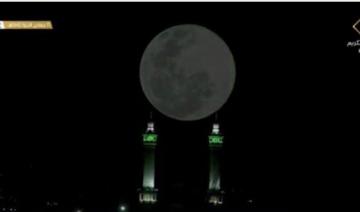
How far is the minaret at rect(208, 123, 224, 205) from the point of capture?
405 ft

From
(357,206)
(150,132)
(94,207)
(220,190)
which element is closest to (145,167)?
(150,132)

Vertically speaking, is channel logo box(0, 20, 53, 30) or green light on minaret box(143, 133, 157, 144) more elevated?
green light on minaret box(143, 133, 157, 144)

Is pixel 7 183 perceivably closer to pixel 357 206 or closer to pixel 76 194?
pixel 76 194

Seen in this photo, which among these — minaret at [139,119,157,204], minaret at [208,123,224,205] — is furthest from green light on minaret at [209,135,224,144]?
minaret at [139,119,157,204]

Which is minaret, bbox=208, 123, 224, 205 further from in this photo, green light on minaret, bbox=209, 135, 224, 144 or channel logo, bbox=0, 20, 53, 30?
channel logo, bbox=0, 20, 53, 30

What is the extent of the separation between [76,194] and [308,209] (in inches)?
1542

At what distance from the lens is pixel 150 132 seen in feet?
417

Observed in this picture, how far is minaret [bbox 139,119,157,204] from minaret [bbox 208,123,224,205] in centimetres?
1206

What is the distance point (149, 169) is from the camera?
123312 millimetres

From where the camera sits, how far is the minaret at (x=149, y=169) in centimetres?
12275

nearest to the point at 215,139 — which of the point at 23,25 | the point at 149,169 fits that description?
the point at 149,169

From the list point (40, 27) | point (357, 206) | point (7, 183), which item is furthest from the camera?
point (7, 183)

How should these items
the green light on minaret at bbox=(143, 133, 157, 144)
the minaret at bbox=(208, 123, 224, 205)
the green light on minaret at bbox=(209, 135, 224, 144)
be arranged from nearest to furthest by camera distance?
the minaret at bbox=(208, 123, 224, 205)
the green light on minaret at bbox=(143, 133, 157, 144)
the green light on minaret at bbox=(209, 135, 224, 144)

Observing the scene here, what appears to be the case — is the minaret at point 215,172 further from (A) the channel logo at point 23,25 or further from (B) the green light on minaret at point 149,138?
(A) the channel logo at point 23,25
